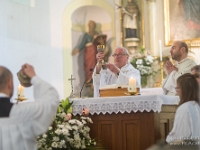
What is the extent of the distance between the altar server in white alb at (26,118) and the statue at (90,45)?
7.52 metres

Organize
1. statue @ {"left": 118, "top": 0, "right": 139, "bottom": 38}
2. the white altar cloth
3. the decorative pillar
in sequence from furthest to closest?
statue @ {"left": 118, "top": 0, "right": 139, "bottom": 38} < the decorative pillar < the white altar cloth

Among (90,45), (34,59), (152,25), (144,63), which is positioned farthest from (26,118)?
(90,45)

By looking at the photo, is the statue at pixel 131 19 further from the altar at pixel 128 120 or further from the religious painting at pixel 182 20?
the altar at pixel 128 120

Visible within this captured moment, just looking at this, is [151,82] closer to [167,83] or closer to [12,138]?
[167,83]

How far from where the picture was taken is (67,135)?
504 centimetres

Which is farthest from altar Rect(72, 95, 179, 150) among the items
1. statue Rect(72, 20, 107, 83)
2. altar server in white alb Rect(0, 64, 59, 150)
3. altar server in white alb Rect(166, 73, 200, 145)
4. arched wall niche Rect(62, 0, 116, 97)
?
statue Rect(72, 20, 107, 83)

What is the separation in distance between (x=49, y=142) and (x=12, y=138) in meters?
1.65

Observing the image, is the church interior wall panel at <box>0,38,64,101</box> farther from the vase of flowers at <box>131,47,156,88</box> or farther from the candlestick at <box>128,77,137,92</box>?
the candlestick at <box>128,77,137,92</box>

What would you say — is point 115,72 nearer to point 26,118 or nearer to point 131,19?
point 26,118

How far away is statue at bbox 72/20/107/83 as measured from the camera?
36.3ft

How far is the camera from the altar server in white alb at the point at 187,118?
4191 millimetres

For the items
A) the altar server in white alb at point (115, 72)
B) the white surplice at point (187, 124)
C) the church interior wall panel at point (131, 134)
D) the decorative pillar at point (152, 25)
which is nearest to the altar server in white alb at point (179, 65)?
the altar server in white alb at point (115, 72)

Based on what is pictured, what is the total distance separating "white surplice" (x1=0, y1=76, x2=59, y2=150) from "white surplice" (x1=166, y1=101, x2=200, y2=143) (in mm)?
1399

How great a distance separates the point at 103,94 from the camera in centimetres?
571
